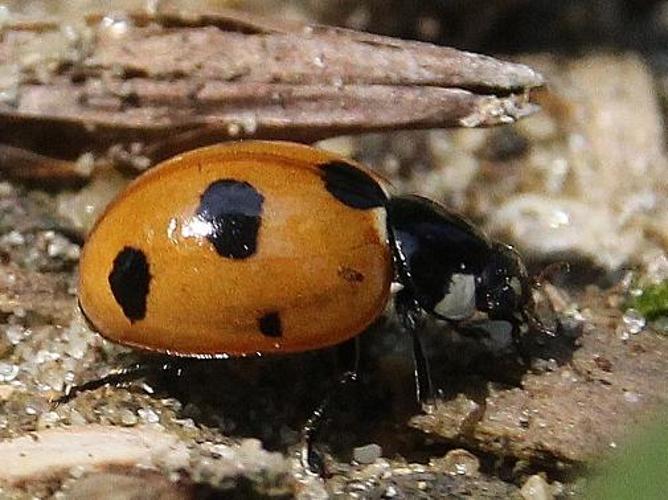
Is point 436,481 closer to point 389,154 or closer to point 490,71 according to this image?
point 490,71

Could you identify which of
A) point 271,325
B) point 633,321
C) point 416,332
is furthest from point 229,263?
point 633,321

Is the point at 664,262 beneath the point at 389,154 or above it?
beneath

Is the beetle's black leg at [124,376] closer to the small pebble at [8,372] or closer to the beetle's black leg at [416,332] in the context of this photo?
the small pebble at [8,372]

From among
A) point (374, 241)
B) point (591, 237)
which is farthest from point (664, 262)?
point (374, 241)

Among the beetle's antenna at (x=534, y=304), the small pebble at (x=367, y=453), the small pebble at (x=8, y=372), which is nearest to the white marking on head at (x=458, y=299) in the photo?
the beetle's antenna at (x=534, y=304)

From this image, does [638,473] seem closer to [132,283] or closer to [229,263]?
[229,263]

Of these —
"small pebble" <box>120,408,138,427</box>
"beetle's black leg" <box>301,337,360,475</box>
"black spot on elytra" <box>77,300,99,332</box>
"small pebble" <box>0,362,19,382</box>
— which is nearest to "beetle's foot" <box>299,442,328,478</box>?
"beetle's black leg" <box>301,337,360,475</box>
